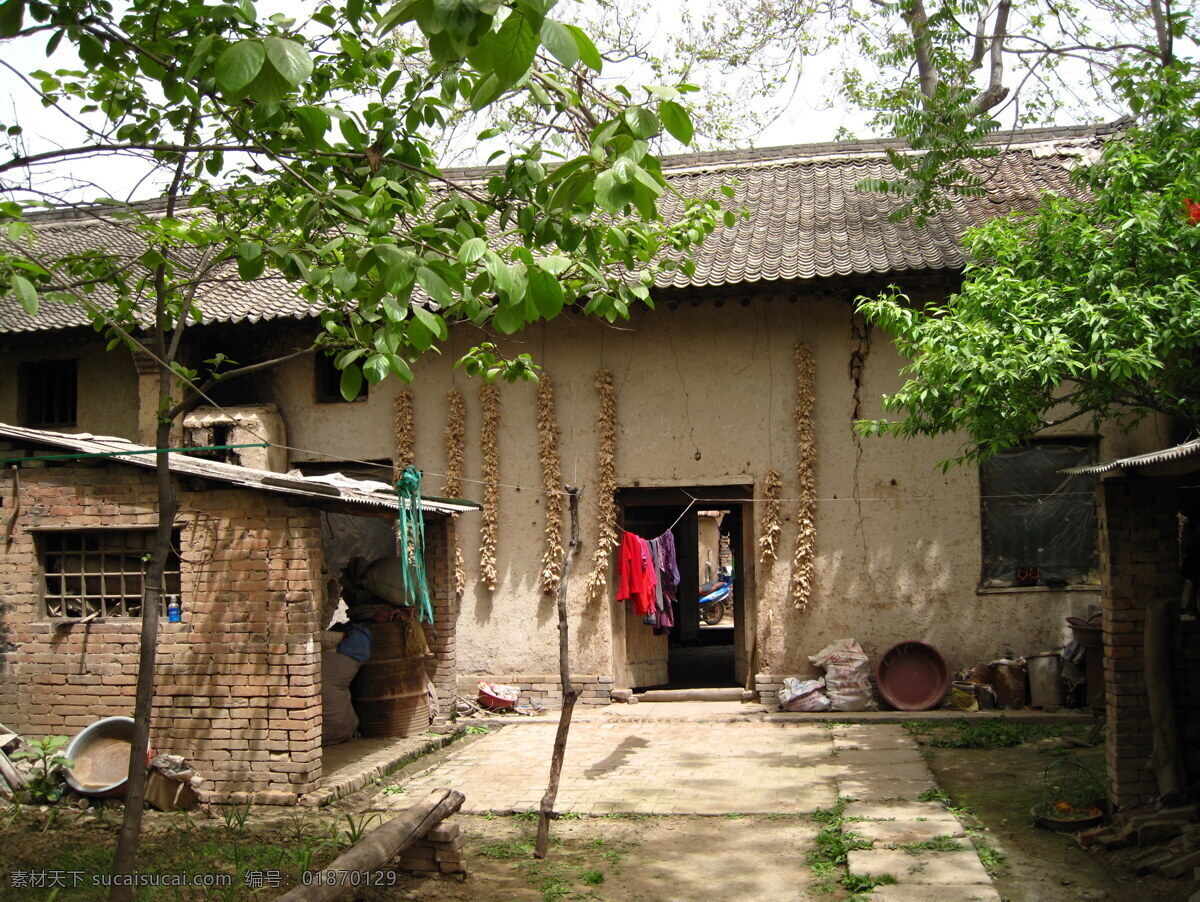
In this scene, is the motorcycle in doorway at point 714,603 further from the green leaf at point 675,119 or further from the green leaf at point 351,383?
the green leaf at point 675,119

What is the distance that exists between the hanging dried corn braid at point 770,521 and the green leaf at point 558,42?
30.2 ft

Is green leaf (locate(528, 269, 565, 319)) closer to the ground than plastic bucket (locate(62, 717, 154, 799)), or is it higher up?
higher up

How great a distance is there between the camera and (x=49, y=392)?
13352 mm

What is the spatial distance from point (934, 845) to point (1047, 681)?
4.76 meters

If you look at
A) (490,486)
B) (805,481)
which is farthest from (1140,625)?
(490,486)

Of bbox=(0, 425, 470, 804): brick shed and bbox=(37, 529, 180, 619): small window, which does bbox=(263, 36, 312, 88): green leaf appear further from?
bbox=(37, 529, 180, 619): small window

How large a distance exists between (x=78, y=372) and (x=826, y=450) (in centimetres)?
884

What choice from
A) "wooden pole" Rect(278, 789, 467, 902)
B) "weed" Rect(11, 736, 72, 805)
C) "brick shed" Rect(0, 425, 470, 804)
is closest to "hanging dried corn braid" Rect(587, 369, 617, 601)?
"brick shed" Rect(0, 425, 470, 804)

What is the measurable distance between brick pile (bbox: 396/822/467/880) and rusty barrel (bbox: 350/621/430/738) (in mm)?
3694

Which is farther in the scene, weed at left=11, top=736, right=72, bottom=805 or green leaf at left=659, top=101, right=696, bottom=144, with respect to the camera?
weed at left=11, top=736, right=72, bottom=805

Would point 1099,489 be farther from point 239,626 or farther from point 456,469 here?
point 456,469

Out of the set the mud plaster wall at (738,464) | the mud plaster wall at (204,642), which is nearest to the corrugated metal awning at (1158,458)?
the mud plaster wall at (738,464)

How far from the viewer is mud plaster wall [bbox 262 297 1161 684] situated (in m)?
11.2

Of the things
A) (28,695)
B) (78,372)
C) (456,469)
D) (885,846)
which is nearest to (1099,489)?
(885,846)
